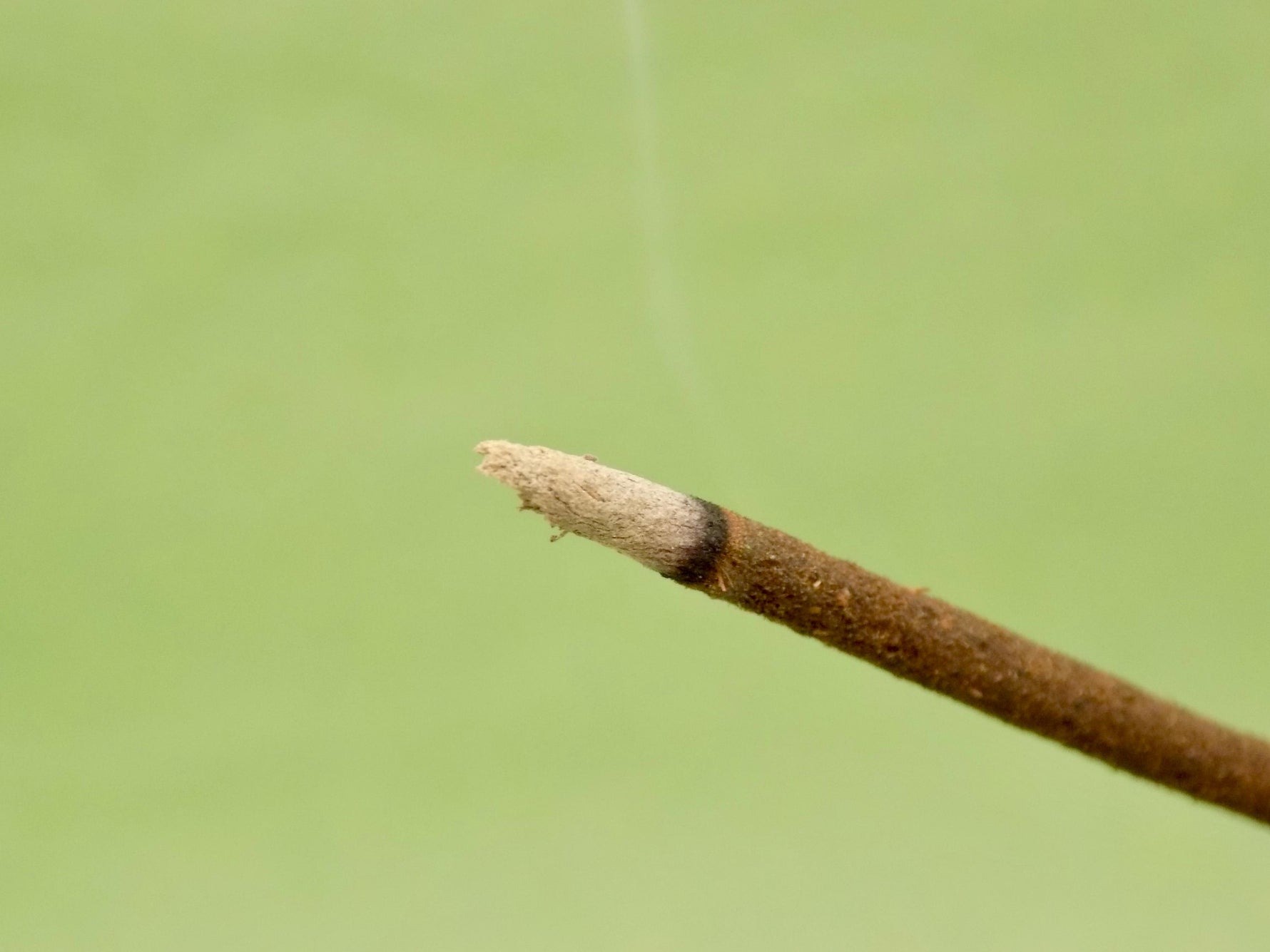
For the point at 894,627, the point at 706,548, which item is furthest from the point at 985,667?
the point at 706,548

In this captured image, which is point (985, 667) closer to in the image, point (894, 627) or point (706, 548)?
point (894, 627)

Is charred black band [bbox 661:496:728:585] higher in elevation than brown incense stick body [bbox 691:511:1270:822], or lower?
higher

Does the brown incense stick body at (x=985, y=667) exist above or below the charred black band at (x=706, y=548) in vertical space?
below

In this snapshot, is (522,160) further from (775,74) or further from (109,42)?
(109,42)

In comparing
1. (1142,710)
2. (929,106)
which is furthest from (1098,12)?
(1142,710)

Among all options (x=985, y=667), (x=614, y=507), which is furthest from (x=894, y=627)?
(x=614, y=507)

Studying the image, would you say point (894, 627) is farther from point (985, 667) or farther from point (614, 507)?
point (614, 507)
